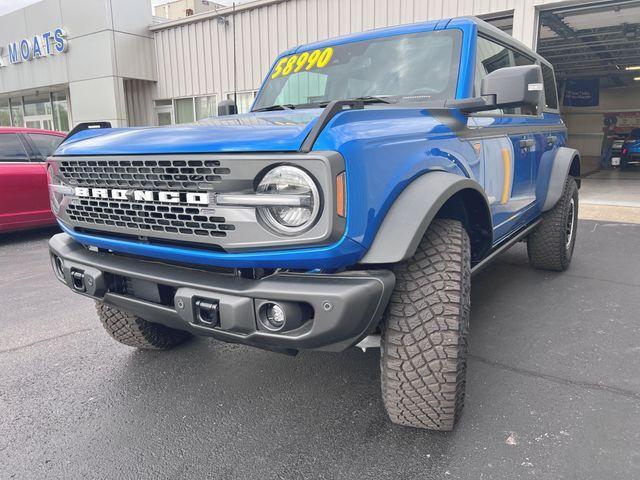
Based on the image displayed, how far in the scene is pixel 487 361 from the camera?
2.86 meters

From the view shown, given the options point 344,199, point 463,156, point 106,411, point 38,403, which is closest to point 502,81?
point 463,156

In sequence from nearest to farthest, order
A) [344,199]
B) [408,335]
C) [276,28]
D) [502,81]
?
[344,199] → [408,335] → [502,81] → [276,28]

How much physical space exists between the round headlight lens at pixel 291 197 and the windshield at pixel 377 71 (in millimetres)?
1292

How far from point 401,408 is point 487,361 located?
103 cm

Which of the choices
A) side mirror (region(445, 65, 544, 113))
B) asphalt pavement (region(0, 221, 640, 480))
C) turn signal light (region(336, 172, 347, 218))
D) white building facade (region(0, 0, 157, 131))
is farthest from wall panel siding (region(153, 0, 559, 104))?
turn signal light (region(336, 172, 347, 218))

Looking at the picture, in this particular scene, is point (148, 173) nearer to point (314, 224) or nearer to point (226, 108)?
point (314, 224)

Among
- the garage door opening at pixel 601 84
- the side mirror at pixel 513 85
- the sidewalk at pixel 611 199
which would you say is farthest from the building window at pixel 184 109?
the side mirror at pixel 513 85

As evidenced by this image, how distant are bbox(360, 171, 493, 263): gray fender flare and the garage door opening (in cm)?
818

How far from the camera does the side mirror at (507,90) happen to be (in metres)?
2.27

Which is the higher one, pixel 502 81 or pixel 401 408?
pixel 502 81

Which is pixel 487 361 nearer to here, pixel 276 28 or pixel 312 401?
pixel 312 401

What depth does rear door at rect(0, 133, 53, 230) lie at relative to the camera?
6188mm

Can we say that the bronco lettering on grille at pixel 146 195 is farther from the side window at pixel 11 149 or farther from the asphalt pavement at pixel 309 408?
the side window at pixel 11 149

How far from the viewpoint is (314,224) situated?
166 cm
